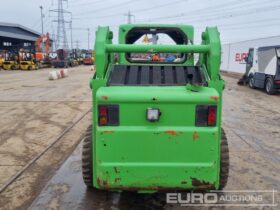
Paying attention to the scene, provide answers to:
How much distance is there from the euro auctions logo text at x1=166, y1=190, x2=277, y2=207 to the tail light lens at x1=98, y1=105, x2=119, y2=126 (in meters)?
1.40

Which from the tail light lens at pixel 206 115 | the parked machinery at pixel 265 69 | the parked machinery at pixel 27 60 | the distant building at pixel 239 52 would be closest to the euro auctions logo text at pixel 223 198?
the tail light lens at pixel 206 115

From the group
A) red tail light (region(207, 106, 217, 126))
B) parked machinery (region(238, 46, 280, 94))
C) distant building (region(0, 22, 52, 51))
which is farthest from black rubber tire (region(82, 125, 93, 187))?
distant building (region(0, 22, 52, 51))

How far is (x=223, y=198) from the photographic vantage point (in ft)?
14.4

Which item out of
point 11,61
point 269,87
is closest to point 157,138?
point 269,87

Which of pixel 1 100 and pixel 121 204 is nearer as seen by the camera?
pixel 121 204

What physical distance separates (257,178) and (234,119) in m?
4.91

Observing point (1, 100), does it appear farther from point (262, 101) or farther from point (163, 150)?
point (163, 150)

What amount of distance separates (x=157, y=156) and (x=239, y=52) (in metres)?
29.8

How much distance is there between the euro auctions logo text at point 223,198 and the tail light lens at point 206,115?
4.07 feet

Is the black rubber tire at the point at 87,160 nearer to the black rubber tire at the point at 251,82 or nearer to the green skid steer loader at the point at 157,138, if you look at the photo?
the green skid steer loader at the point at 157,138

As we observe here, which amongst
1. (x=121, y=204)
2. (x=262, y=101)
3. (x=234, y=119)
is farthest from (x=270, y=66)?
(x=121, y=204)

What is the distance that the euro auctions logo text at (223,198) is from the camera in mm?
4258

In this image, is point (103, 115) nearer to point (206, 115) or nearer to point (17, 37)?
point (206, 115)

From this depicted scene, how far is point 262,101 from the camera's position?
14.6 metres
